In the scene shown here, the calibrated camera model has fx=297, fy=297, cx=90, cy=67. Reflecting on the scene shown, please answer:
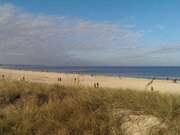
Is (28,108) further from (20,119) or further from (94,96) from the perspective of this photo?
A: (94,96)

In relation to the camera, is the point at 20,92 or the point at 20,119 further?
the point at 20,92

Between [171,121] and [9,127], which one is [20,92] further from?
[171,121]

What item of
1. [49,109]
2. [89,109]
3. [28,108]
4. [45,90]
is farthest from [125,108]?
[45,90]

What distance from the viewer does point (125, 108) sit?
6945 mm

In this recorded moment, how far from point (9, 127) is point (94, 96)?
2333mm

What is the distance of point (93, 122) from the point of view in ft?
20.6

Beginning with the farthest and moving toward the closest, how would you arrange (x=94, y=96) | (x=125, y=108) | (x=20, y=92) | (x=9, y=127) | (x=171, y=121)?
(x=20, y=92) < (x=94, y=96) < (x=125, y=108) < (x=9, y=127) < (x=171, y=121)

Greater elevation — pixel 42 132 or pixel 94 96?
pixel 94 96

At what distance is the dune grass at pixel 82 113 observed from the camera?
618cm

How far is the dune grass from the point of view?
6184 mm

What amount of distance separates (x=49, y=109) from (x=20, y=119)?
73 cm

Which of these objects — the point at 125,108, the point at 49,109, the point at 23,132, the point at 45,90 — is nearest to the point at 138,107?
the point at 125,108

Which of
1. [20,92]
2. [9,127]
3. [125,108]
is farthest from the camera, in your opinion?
[20,92]

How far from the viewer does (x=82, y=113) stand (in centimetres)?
667
